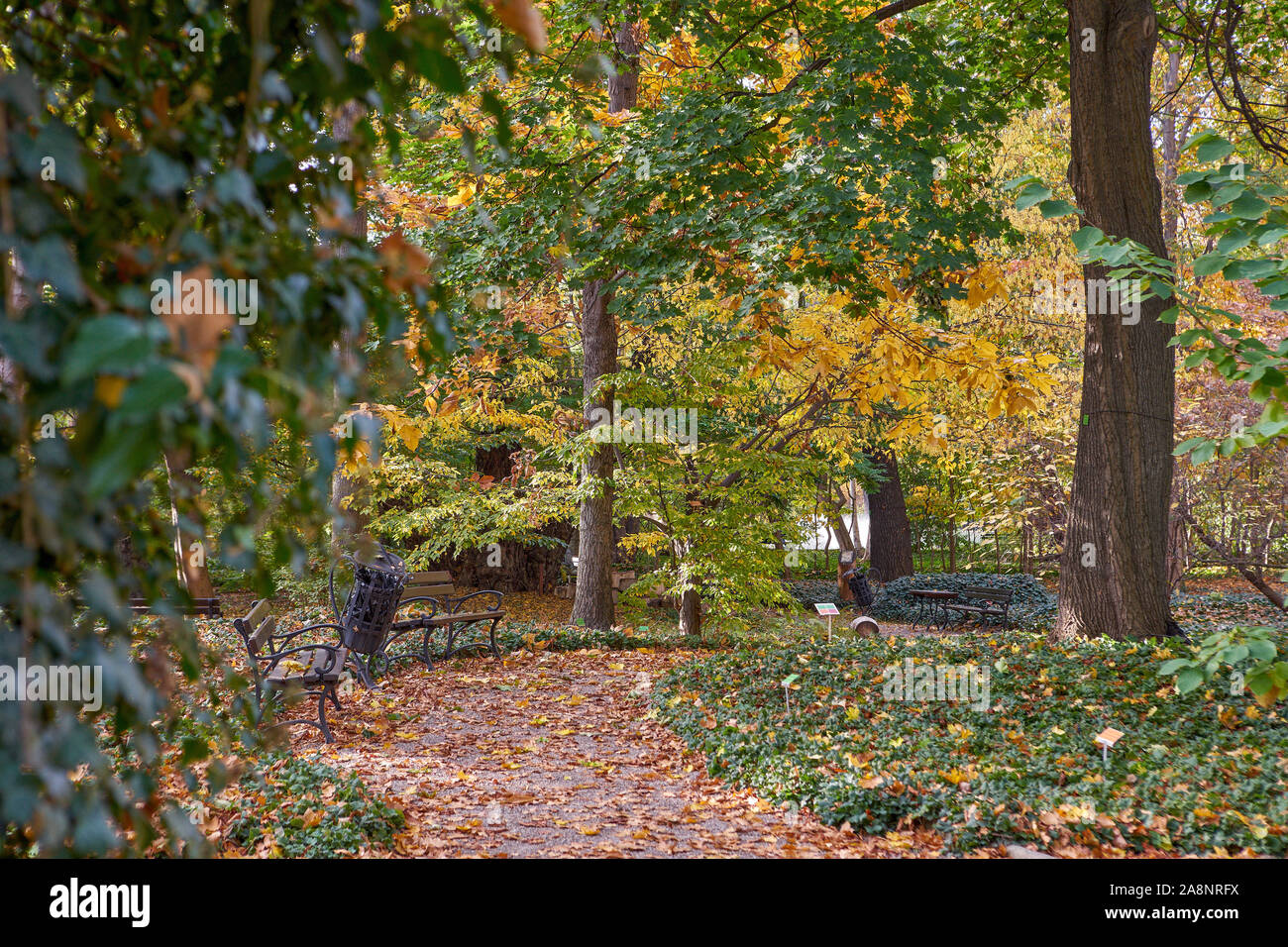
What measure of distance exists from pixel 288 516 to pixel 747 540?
913 centimetres

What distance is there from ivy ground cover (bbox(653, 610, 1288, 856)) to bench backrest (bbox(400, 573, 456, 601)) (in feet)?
12.1

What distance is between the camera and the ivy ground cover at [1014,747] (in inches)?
161

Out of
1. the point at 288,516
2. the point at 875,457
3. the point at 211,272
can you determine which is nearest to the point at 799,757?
the point at 288,516

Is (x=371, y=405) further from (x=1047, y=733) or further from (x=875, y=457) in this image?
(x=875, y=457)

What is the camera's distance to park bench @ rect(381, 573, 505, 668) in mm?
8758

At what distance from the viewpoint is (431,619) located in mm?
8719

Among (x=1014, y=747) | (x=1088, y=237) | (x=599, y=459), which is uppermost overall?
(x=1088, y=237)

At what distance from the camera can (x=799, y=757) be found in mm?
5488

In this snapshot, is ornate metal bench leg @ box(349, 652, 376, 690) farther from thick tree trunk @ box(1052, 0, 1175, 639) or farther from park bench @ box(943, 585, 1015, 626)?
park bench @ box(943, 585, 1015, 626)
